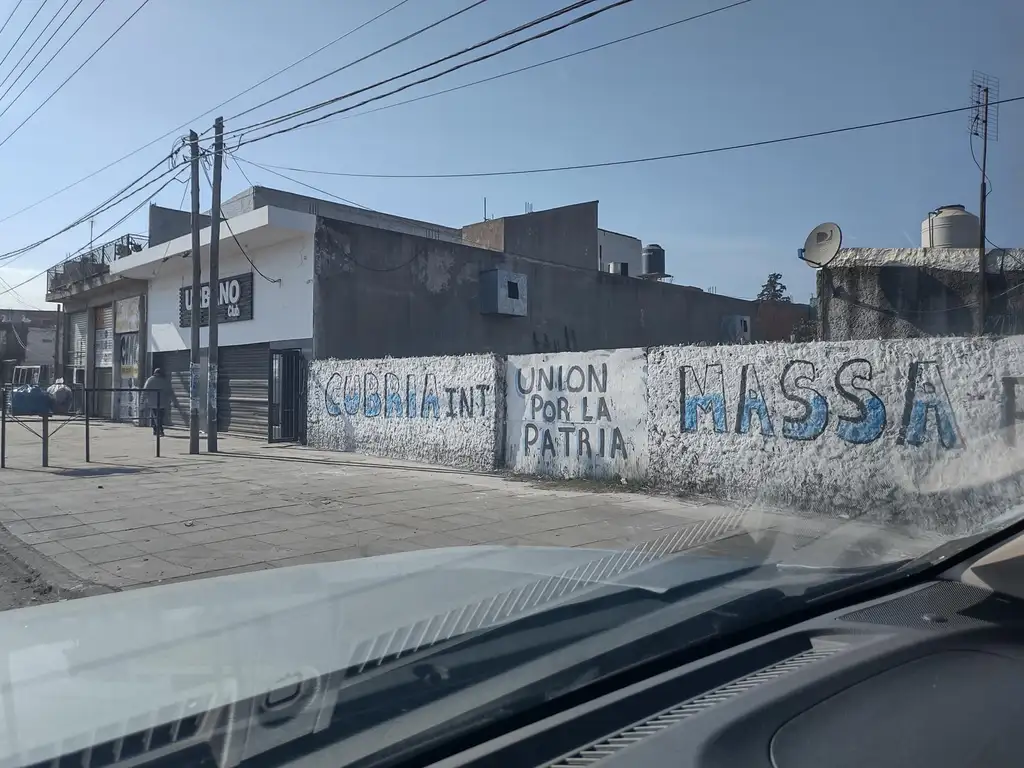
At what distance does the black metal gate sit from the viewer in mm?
18484

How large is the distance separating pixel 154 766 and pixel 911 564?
299 centimetres

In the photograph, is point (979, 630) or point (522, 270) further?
point (522, 270)

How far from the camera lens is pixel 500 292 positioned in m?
22.1

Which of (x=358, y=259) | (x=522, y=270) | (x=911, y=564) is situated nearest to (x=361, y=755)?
(x=911, y=564)

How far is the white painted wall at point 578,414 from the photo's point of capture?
11047 mm

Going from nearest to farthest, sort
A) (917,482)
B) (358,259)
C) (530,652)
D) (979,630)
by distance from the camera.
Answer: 1. (530,652)
2. (979,630)
3. (917,482)
4. (358,259)

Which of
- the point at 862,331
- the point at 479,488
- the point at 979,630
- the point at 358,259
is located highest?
the point at 358,259

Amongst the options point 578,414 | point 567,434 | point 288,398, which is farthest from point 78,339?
point 578,414

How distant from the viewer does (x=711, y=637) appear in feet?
8.36

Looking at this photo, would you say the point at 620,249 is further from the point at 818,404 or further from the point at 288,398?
the point at 818,404

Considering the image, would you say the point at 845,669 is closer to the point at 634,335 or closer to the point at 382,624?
the point at 382,624

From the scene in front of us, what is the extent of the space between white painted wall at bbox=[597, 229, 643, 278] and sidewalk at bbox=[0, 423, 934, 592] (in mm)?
24917

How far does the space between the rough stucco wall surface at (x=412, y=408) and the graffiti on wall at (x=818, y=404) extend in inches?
154

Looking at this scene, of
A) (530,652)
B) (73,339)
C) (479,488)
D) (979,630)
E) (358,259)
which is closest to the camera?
(530,652)
